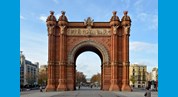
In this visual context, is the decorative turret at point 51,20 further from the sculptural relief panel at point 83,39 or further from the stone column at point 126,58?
the stone column at point 126,58

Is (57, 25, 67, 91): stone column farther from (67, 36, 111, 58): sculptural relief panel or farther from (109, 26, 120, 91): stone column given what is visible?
(109, 26, 120, 91): stone column

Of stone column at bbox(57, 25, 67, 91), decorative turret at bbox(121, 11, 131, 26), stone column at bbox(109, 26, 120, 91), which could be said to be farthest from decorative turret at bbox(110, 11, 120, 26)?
stone column at bbox(57, 25, 67, 91)

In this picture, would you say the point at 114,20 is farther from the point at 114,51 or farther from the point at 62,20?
the point at 62,20

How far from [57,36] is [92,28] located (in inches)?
247

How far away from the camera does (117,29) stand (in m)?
50.8

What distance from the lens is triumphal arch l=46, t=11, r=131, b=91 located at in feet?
164

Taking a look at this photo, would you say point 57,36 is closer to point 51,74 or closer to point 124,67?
point 51,74

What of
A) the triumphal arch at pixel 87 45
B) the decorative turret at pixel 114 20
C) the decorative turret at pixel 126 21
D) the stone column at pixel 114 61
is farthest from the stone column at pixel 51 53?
the decorative turret at pixel 126 21

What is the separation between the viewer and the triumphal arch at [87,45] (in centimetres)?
5012

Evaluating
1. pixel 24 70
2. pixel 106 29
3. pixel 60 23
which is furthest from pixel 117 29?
pixel 24 70

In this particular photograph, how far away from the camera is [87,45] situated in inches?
2024

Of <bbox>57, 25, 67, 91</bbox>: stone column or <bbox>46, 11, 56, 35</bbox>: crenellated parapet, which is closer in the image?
<bbox>57, 25, 67, 91</bbox>: stone column

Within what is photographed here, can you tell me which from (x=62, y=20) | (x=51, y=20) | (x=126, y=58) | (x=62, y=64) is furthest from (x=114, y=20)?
(x=62, y=64)

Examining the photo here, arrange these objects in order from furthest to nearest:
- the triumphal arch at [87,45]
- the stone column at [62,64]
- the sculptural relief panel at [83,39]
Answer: the sculptural relief panel at [83,39]
the triumphal arch at [87,45]
the stone column at [62,64]
